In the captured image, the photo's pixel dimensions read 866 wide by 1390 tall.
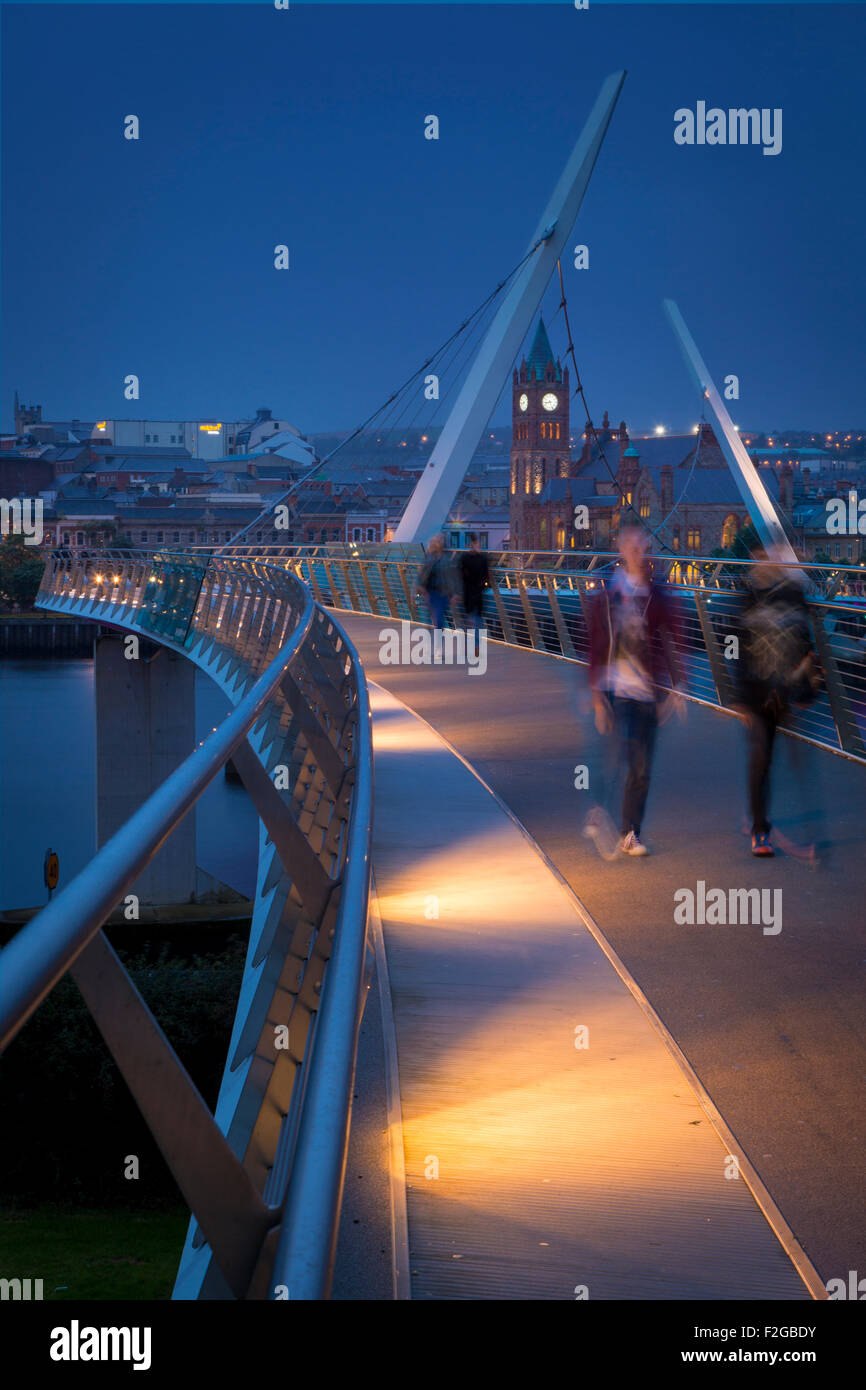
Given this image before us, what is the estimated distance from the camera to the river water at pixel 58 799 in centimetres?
4378

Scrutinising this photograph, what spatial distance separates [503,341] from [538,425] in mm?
143203

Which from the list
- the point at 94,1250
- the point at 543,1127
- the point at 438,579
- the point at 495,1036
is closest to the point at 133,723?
the point at 438,579

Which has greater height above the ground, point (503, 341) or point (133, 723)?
point (503, 341)

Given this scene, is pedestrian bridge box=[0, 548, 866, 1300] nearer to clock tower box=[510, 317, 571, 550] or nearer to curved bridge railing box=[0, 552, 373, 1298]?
curved bridge railing box=[0, 552, 373, 1298]

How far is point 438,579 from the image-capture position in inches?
819

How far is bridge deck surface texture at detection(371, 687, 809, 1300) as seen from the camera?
3.05 metres

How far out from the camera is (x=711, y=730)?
1107cm

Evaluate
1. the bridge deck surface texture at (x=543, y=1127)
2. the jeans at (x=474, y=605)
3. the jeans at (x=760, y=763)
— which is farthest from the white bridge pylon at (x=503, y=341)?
the bridge deck surface texture at (x=543, y=1127)

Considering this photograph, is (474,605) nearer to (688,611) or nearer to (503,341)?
(688,611)

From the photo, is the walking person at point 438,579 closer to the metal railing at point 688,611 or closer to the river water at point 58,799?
the metal railing at point 688,611

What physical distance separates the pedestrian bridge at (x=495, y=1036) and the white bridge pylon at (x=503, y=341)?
83.7 feet

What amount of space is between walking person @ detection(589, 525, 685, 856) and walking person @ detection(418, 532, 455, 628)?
13268mm
